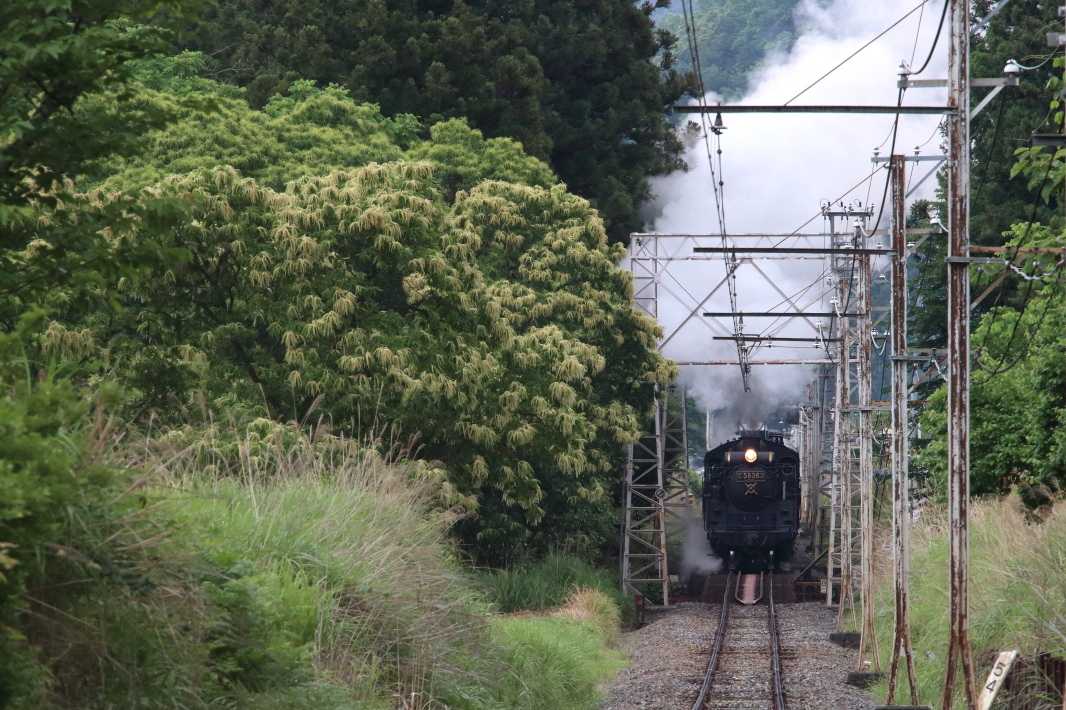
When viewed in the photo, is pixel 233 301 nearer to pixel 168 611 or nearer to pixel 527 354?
pixel 527 354

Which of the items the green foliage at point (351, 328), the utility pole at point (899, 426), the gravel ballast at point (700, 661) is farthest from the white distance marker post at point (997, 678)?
the green foliage at point (351, 328)

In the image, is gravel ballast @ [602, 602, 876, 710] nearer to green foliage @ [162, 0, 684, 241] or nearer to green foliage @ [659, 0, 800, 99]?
green foliage @ [162, 0, 684, 241]

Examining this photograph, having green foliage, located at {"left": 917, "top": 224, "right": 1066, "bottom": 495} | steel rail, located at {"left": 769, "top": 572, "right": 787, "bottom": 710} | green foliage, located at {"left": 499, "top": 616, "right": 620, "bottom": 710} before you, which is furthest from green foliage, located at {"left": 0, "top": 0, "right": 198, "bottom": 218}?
steel rail, located at {"left": 769, "top": 572, "right": 787, "bottom": 710}

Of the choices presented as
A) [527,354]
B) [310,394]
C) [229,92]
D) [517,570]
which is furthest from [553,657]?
[229,92]

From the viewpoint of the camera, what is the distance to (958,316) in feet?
44.0

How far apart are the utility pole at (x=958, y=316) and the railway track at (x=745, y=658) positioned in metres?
5.56

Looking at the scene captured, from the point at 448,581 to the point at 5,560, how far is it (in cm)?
698

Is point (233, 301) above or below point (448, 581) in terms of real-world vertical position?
Result: above

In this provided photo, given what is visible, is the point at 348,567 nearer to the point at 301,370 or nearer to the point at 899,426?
the point at 301,370

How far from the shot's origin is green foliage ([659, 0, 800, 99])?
11606cm

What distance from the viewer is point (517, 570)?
27297mm

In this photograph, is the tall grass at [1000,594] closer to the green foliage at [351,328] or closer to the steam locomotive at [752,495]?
the green foliage at [351,328]

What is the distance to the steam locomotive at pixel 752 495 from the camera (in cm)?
3819

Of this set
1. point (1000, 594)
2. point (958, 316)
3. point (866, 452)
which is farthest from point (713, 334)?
point (958, 316)
